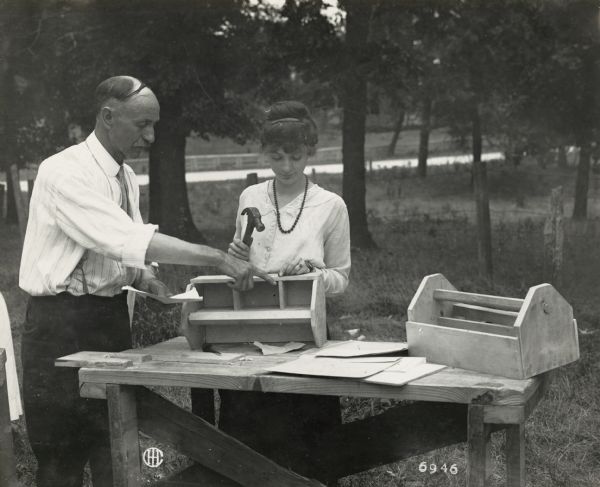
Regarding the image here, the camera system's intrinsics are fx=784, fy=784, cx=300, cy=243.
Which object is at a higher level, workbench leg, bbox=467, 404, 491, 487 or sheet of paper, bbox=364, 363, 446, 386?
sheet of paper, bbox=364, 363, 446, 386

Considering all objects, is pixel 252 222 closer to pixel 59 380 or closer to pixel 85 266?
pixel 85 266

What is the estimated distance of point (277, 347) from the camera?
3.47 m

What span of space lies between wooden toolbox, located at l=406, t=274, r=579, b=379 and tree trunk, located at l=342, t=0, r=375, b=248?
33.3 feet

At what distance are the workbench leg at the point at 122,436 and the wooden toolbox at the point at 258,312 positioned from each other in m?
0.40

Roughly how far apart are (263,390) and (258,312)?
1.60 feet

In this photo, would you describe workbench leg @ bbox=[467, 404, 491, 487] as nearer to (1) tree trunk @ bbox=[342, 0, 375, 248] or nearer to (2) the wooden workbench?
(2) the wooden workbench

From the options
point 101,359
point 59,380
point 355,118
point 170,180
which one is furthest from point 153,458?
point 170,180

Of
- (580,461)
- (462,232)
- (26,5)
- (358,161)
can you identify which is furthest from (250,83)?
(580,461)

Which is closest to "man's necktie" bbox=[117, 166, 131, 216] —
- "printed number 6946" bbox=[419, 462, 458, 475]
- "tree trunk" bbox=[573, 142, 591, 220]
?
"printed number 6946" bbox=[419, 462, 458, 475]

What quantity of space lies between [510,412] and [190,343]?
1.49m

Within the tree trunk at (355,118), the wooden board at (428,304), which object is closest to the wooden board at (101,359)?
the wooden board at (428,304)

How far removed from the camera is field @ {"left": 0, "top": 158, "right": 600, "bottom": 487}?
496 cm

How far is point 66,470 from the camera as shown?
3.67 m

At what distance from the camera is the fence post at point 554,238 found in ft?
28.2
